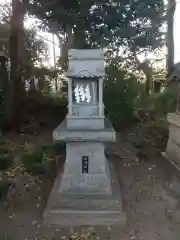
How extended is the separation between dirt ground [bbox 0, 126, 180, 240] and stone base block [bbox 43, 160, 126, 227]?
164mm

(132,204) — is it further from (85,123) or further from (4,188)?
(4,188)

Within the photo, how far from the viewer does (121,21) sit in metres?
10.7

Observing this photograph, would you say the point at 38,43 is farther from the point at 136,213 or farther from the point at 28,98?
the point at 136,213

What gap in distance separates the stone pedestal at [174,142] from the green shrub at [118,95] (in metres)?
3.02

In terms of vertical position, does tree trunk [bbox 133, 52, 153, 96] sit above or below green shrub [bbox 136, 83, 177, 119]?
above

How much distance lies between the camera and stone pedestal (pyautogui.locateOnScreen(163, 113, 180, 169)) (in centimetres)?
786

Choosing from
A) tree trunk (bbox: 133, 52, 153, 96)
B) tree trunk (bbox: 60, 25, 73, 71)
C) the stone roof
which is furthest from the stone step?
tree trunk (bbox: 133, 52, 153, 96)

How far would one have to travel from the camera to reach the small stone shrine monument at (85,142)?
5668mm

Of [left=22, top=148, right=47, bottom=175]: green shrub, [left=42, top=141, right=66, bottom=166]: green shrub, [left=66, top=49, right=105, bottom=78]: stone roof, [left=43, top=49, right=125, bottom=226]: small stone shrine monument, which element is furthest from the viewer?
[left=42, top=141, right=66, bottom=166]: green shrub

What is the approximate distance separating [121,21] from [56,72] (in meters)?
3.20

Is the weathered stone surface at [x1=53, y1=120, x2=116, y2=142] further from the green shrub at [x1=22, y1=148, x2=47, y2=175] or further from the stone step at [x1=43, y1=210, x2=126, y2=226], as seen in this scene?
the green shrub at [x1=22, y1=148, x2=47, y2=175]

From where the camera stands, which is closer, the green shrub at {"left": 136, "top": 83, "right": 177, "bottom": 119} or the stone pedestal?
the stone pedestal

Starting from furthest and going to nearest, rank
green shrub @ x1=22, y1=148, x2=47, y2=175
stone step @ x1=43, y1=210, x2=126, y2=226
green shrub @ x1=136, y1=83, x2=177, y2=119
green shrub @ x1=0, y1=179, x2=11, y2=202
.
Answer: green shrub @ x1=136, y1=83, x2=177, y2=119 → green shrub @ x1=22, y1=148, x2=47, y2=175 → green shrub @ x1=0, y1=179, x2=11, y2=202 → stone step @ x1=43, y1=210, x2=126, y2=226

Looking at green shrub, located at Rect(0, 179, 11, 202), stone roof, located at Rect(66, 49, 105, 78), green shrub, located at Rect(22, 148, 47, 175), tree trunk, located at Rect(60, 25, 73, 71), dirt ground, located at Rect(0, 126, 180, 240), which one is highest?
tree trunk, located at Rect(60, 25, 73, 71)
